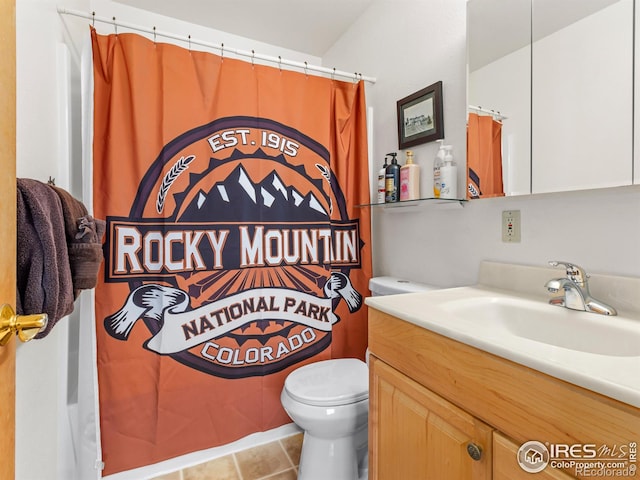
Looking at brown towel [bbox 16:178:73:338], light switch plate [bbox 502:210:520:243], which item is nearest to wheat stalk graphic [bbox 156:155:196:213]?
brown towel [bbox 16:178:73:338]

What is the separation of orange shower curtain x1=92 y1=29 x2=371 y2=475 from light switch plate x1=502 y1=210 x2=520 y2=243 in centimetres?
83

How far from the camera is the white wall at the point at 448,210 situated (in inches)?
36.5

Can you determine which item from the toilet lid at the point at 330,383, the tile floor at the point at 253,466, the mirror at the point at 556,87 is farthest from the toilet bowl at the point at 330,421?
the mirror at the point at 556,87

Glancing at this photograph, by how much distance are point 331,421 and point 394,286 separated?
680mm

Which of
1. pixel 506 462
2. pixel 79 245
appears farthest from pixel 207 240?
pixel 506 462

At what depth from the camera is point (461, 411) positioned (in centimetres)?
73

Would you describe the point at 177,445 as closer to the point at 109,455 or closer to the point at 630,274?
the point at 109,455

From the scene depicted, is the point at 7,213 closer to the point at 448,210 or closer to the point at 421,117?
the point at 448,210

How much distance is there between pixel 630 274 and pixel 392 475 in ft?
3.00

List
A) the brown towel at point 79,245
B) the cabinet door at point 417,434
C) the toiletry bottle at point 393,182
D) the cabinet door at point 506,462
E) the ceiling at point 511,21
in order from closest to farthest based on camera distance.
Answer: the cabinet door at point 506,462 → the cabinet door at point 417,434 → the brown towel at point 79,245 → the ceiling at point 511,21 → the toiletry bottle at point 393,182

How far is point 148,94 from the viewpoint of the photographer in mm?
1375

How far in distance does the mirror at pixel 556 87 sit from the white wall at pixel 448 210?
80 millimetres

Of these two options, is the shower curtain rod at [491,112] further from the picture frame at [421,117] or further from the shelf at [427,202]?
the shelf at [427,202]

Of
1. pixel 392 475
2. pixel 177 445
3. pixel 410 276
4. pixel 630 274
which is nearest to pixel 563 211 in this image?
pixel 630 274
